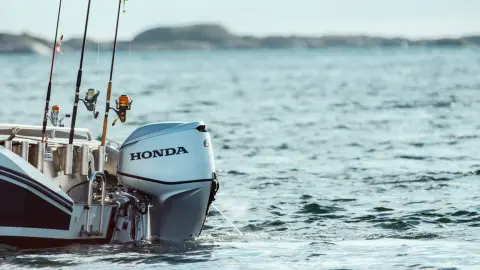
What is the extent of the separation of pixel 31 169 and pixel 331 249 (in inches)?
147

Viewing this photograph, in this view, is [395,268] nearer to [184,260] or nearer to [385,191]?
[184,260]

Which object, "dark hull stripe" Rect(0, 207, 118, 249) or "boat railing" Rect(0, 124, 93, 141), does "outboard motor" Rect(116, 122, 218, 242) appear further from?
"boat railing" Rect(0, 124, 93, 141)

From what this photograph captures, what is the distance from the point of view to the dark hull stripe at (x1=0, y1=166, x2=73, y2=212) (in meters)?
12.5

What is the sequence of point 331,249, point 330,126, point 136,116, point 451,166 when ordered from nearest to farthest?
point 331,249 < point 451,166 < point 330,126 < point 136,116

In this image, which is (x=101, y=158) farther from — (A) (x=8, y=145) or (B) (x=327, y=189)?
(B) (x=327, y=189)

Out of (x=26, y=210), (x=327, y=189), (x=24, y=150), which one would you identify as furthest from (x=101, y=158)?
(x=327, y=189)

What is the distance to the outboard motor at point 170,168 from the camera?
43.5ft

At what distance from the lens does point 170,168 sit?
13.3m

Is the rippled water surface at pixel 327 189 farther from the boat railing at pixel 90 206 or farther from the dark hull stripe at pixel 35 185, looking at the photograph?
the dark hull stripe at pixel 35 185

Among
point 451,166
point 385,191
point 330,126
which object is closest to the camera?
point 385,191

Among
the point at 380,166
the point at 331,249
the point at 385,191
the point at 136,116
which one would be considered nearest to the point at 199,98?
the point at 136,116

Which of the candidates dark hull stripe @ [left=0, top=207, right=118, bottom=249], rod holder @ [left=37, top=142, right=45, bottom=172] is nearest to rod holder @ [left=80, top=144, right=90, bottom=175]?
rod holder @ [left=37, top=142, right=45, bottom=172]

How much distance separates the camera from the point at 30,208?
1262cm

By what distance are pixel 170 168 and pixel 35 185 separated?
1552 millimetres
